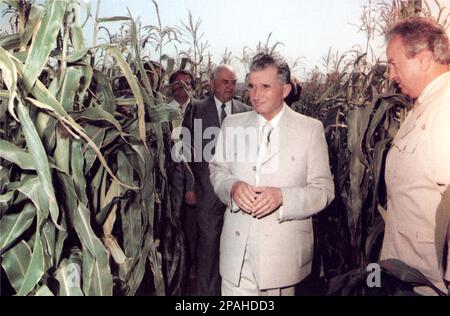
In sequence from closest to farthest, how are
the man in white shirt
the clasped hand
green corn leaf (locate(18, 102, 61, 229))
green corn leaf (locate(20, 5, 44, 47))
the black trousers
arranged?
1. green corn leaf (locate(18, 102, 61, 229))
2. green corn leaf (locate(20, 5, 44, 47))
3. the man in white shirt
4. the clasped hand
5. the black trousers

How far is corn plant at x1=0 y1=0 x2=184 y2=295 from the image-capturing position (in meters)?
0.65

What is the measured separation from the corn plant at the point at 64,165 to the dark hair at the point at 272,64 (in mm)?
345

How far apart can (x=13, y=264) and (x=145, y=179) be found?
0.96ft

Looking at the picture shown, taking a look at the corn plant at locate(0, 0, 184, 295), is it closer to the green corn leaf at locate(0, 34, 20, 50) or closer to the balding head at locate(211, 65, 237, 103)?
the green corn leaf at locate(0, 34, 20, 50)

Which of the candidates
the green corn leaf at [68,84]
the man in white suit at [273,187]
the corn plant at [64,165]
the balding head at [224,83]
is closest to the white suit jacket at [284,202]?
the man in white suit at [273,187]

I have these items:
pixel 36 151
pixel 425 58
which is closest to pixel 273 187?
pixel 425 58

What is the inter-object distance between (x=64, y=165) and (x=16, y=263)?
0.17m

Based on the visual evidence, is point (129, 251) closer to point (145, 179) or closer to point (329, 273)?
point (145, 179)

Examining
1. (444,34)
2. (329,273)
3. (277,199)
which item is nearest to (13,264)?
(277,199)

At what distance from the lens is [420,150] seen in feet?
3.21

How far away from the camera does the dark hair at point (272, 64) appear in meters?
1.21

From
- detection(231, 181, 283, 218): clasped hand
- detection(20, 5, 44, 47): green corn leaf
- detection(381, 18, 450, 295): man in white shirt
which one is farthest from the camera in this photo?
detection(231, 181, 283, 218): clasped hand

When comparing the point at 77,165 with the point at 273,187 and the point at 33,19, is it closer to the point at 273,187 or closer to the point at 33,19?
the point at 33,19

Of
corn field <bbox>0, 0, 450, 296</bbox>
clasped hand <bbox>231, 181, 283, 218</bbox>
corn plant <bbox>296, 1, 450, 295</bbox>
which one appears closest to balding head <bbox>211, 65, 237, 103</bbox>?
corn plant <bbox>296, 1, 450, 295</bbox>
